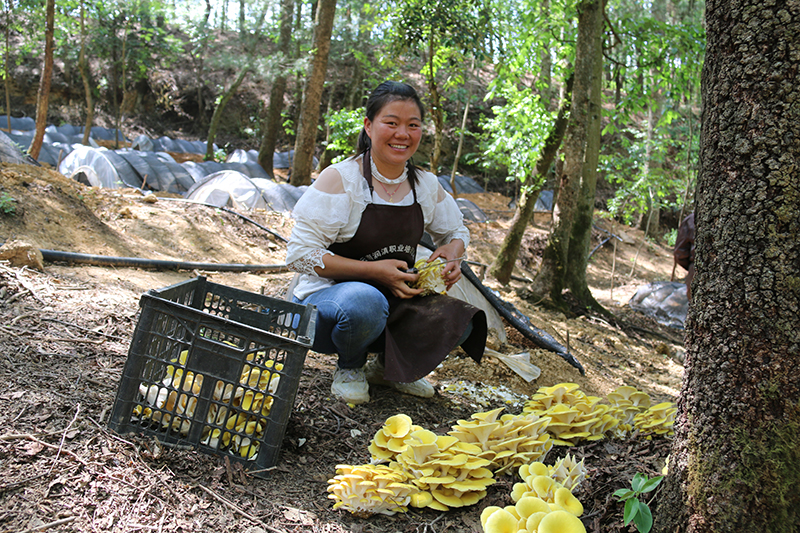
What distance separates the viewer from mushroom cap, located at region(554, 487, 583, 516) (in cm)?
146

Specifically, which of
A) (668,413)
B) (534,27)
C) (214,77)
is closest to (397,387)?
(668,413)

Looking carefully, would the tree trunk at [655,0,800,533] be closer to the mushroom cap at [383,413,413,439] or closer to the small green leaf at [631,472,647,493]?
the small green leaf at [631,472,647,493]

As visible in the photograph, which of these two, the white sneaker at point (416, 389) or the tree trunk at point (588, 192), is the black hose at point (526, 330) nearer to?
the white sneaker at point (416, 389)

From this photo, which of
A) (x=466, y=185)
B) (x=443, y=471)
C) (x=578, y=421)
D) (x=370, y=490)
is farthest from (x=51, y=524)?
(x=466, y=185)

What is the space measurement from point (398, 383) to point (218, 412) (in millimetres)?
1050

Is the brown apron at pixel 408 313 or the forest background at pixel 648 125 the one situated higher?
the forest background at pixel 648 125

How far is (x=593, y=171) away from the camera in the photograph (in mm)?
6352

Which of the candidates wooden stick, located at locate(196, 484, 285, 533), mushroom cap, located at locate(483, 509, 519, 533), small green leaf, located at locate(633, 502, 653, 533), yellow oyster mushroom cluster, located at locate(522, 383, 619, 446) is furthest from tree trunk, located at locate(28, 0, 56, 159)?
small green leaf, located at locate(633, 502, 653, 533)

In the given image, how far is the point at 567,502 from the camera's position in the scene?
4.90 ft

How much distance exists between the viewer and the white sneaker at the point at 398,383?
2.61m

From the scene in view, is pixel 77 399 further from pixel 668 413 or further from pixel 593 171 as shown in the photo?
pixel 593 171

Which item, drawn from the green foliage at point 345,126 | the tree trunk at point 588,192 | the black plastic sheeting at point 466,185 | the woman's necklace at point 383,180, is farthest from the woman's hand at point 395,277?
the black plastic sheeting at point 466,185

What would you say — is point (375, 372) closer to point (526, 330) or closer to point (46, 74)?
point (526, 330)

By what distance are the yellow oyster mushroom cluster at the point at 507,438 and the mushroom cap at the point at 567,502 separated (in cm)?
25
